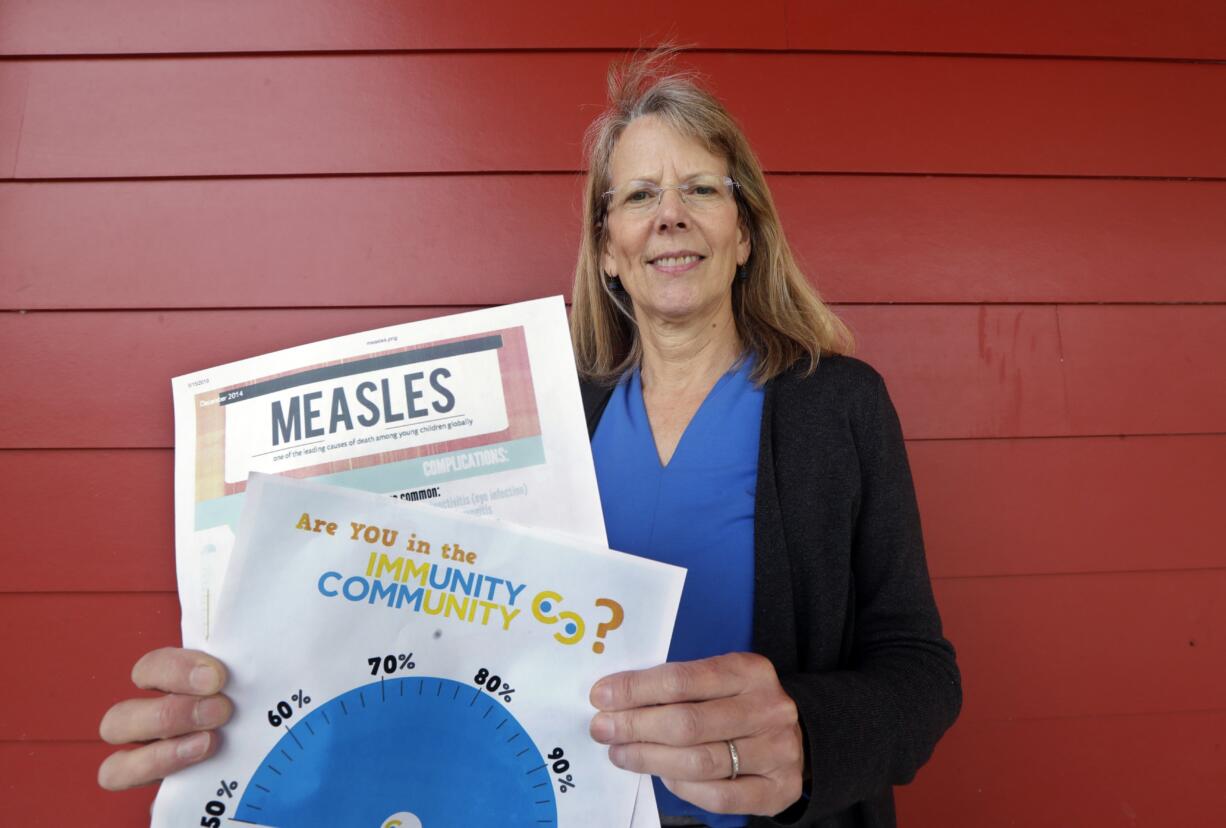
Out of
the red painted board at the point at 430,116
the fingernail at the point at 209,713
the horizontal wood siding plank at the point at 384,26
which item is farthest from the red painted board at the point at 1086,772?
the horizontal wood siding plank at the point at 384,26

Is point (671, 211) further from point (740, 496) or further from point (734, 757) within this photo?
Answer: point (734, 757)

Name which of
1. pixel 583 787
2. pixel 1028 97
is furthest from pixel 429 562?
pixel 1028 97

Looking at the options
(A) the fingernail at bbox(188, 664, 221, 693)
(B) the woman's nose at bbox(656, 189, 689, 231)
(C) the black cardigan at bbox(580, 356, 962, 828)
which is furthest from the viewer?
(B) the woman's nose at bbox(656, 189, 689, 231)

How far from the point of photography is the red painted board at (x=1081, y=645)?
3.93ft

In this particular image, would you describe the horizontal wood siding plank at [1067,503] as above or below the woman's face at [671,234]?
below

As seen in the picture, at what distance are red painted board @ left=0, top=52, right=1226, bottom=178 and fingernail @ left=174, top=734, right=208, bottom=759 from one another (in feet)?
3.28

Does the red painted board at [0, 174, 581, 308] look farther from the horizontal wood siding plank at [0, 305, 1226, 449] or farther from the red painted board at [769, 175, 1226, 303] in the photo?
the red painted board at [769, 175, 1226, 303]

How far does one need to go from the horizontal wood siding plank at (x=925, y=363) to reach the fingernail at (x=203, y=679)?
0.79 meters

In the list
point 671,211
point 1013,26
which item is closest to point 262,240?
point 671,211

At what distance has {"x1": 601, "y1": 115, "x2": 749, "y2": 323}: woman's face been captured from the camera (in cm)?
93

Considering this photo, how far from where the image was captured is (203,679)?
52 cm

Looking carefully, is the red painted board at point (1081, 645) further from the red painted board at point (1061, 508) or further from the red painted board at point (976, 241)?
the red painted board at point (976, 241)

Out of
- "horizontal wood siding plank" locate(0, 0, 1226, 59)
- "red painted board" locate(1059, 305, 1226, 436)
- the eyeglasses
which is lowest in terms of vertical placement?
"red painted board" locate(1059, 305, 1226, 436)

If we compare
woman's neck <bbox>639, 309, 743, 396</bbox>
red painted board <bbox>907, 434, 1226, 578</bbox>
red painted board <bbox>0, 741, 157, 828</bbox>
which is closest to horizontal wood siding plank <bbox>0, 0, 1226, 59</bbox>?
woman's neck <bbox>639, 309, 743, 396</bbox>
